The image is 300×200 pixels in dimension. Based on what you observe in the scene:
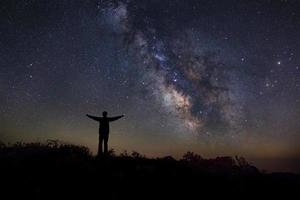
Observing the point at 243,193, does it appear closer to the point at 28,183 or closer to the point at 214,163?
the point at 28,183

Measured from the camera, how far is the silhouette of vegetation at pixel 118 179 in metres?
11.8

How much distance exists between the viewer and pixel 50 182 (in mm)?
12266

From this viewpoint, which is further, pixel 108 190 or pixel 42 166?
pixel 42 166

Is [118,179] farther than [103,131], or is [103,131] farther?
[103,131]

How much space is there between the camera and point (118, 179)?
12.9 m

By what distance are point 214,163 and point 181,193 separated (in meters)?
11.2

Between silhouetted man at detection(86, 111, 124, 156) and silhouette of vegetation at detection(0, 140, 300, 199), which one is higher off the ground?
silhouetted man at detection(86, 111, 124, 156)

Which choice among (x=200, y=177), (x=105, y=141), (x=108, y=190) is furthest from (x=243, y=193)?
(x=105, y=141)

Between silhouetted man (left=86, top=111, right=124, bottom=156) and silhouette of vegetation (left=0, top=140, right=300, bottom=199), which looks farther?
silhouetted man (left=86, top=111, right=124, bottom=156)

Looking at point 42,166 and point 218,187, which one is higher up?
point 42,166

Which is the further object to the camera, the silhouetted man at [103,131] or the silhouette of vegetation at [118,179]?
the silhouetted man at [103,131]

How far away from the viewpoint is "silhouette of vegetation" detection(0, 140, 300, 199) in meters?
11.8

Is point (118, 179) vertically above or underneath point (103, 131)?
underneath

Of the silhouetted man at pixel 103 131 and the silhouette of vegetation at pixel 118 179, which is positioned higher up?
the silhouetted man at pixel 103 131
